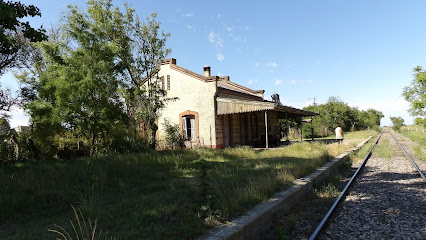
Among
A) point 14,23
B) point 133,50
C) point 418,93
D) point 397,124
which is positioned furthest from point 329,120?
point 14,23

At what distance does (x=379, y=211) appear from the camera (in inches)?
202

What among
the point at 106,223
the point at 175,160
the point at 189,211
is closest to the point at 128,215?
the point at 106,223

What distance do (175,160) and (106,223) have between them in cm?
559

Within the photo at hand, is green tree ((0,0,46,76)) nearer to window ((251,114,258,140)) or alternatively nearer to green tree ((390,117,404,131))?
window ((251,114,258,140))

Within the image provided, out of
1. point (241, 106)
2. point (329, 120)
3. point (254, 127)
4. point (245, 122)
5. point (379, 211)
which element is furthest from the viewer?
point (329, 120)

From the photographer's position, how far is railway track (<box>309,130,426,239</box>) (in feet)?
13.6

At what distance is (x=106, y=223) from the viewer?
13.0ft

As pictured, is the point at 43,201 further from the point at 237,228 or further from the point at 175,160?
the point at 175,160

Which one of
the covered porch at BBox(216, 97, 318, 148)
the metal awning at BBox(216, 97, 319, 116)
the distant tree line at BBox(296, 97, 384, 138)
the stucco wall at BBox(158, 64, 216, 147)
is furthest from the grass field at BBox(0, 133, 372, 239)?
the distant tree line at BBox(296, 97, 384, 138)

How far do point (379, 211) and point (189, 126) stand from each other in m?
14.1

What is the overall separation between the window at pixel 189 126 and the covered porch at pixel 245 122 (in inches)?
77.2

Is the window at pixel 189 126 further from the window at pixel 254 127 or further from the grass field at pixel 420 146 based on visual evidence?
the grass field at pixel 420 146

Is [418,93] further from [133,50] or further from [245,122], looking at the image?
[133,50]

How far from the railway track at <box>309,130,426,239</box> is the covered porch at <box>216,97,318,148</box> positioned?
772 cm
